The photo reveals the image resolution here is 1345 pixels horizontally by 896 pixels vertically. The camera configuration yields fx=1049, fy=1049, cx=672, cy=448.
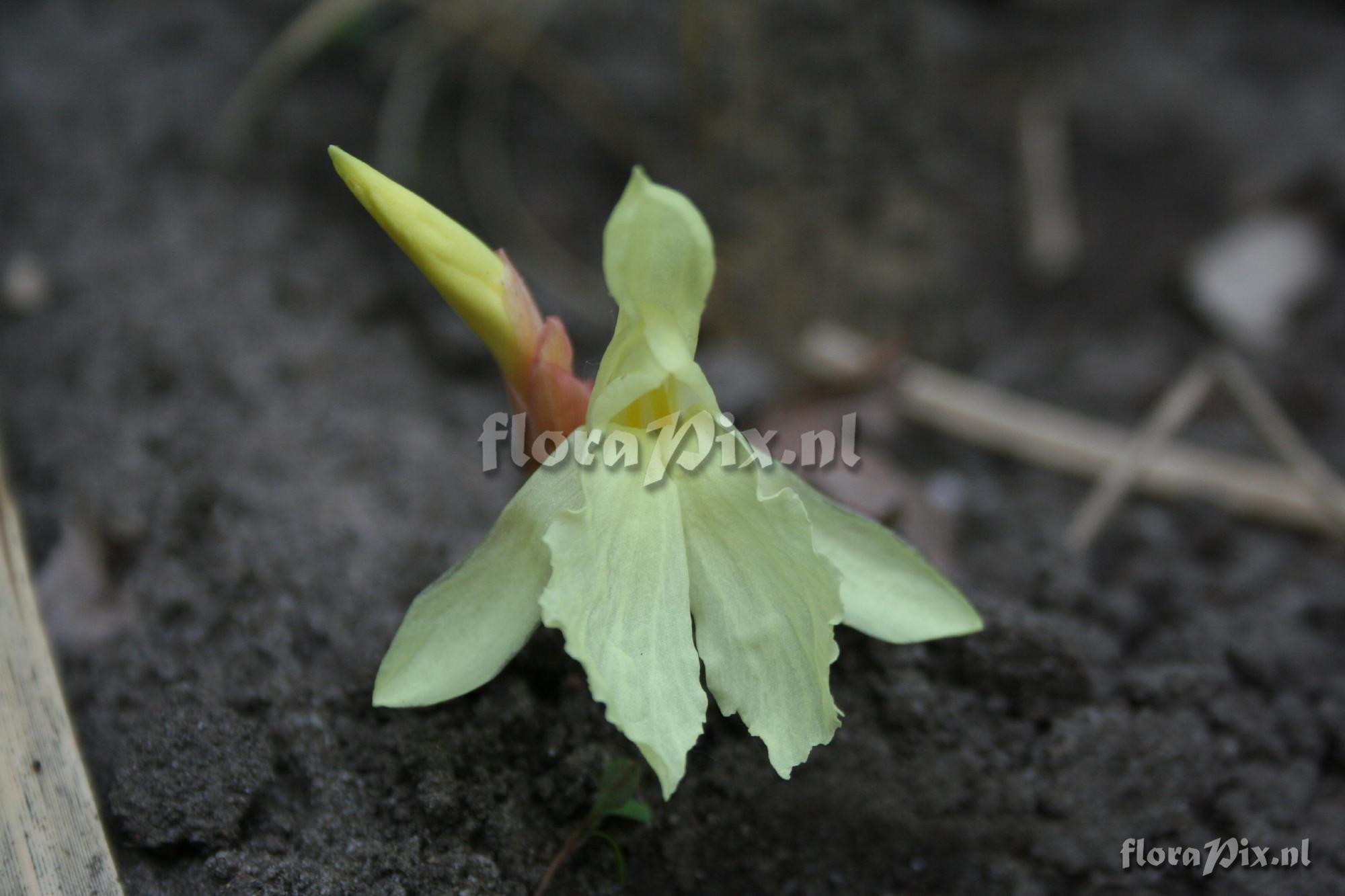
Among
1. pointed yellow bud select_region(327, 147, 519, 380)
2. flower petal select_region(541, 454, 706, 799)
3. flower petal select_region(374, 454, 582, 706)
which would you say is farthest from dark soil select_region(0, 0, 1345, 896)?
pointed yellow bud select_region(327, 147, 519, 380)

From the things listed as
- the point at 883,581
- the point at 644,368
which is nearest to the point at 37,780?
the point at 644,368

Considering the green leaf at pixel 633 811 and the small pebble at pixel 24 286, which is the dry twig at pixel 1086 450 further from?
the small pebble at pixel 24 286

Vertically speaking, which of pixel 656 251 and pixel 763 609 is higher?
pixel 656 251

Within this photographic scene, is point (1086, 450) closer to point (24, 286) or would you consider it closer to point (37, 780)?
point (37, 780)

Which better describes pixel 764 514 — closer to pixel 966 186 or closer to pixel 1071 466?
pixel 1071 466

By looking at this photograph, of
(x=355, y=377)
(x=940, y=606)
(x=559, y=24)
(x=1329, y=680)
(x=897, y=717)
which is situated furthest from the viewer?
(x=559, y=24)

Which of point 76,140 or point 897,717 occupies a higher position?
point 76,140

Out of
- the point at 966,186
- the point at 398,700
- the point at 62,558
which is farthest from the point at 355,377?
the point at 966,186
